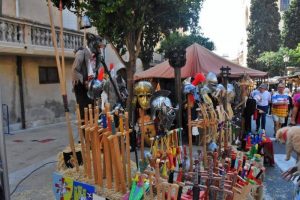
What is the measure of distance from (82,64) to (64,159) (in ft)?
4.55

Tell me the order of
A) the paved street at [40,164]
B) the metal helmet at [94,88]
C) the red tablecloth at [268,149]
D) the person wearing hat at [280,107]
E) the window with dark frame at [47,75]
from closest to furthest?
the metal helmet at [94,88] < the paved street at [40,164] < the red tablecloth at [268,149] < the person wearing hat at [280,107] < the window with dark frame at [47,75]

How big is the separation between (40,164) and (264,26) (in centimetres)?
2867

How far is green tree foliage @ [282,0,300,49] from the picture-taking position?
25.9 metres

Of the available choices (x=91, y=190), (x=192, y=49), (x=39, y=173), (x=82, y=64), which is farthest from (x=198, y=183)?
(x=192, y=49)

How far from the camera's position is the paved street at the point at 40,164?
14.6 ft

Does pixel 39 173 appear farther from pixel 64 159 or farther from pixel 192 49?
pixel 192 49

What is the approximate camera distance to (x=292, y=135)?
8.45ft

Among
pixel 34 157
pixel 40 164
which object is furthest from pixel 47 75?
pixel 40 164

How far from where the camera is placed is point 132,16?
27.8 feet

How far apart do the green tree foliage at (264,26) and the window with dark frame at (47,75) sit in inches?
878

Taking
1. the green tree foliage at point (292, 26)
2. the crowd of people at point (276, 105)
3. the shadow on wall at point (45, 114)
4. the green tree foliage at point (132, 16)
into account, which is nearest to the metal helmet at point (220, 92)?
the green tree foliage at point (132, 16)

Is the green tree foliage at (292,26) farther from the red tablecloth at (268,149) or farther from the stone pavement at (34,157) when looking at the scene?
the red tablecloth at (268,149)

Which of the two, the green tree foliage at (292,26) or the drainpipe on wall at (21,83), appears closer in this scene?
the drainpipe on wall at (21,83)

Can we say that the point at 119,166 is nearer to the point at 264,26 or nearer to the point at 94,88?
the point at 94,88
